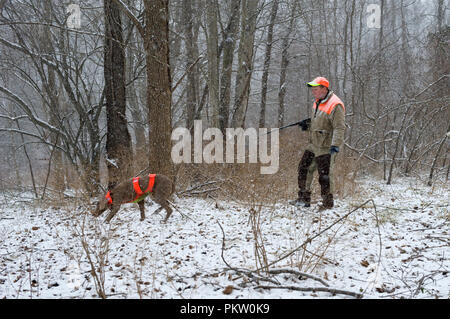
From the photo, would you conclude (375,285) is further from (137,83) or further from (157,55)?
(137,83)

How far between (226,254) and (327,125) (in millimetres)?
2793

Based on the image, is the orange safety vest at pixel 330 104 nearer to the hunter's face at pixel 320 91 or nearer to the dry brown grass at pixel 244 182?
the hunter's face at pixel 320 91

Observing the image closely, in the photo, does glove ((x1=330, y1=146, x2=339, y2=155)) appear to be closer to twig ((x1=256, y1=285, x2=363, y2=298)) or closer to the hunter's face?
the hunter's face

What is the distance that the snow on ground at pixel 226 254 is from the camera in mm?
2572

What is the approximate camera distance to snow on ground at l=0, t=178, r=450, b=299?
2572 mm

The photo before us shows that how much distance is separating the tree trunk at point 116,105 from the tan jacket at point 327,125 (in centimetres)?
397

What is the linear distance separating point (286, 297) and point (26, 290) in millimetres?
2289

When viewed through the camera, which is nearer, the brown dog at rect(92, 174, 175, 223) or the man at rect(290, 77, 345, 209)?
the brown dog at rect(92, 174, 175, 223)

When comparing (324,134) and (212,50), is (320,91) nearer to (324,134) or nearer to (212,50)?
(324,134)

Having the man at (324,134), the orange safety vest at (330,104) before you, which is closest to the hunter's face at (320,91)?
the man at (324,134)

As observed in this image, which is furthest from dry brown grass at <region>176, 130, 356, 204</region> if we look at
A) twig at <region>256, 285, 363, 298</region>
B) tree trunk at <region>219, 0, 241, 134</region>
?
twig at <region>256, 285, 363, 298</region>

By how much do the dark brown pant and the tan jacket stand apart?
0.12m

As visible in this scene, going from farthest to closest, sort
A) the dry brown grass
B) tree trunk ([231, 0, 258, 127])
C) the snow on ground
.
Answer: tree trunk ([231, 0, 258, 127])
the dry brown grass
the snow on ground

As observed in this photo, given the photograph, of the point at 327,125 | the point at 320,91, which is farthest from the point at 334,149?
the point at 320,91
